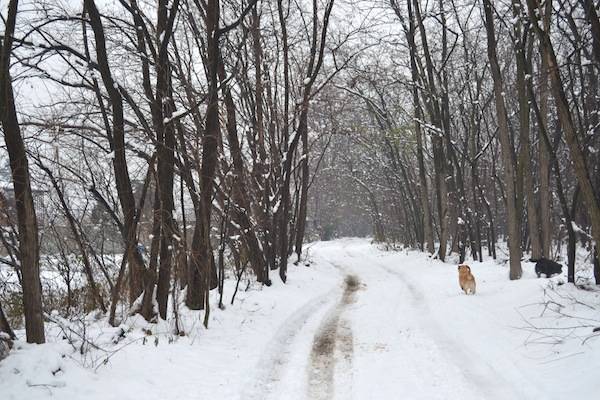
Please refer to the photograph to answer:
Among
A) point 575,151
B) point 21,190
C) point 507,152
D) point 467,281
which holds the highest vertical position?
point 507,152

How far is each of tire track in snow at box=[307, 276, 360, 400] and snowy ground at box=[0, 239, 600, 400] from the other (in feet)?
0.05

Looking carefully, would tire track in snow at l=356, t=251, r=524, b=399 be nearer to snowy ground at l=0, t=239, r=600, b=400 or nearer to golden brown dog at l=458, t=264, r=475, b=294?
snowy ground at l=0, t=239, r=600, b=400

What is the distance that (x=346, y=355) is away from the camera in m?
6.52

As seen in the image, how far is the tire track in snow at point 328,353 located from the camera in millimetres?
5238

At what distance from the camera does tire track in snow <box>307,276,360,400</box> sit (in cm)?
524

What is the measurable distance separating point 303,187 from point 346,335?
1107 cm

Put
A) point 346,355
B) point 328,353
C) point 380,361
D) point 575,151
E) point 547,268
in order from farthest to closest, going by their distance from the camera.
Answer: point 547,268 < point 328,353 < point 346,355 < point 380,361 < point 575,151

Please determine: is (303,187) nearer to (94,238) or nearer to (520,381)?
(94,238)

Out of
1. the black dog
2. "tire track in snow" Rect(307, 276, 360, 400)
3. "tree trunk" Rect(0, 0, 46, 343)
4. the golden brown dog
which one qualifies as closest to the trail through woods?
"tire track in snow" Rect(307, 276, 360, 400)

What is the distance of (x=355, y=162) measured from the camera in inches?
1308

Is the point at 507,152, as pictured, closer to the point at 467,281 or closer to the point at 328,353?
the point at 467,281

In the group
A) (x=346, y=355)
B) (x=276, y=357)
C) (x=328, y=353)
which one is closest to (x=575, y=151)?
(x=346, y=355)

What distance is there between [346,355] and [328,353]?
26cm

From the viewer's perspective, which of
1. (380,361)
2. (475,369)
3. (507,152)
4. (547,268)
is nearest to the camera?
(475,369)
